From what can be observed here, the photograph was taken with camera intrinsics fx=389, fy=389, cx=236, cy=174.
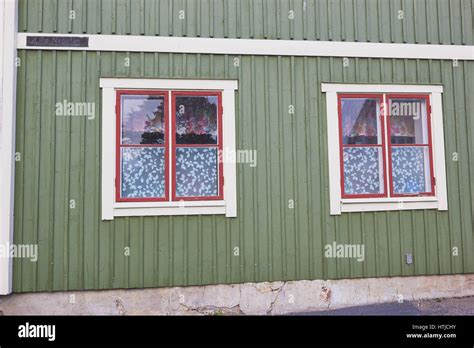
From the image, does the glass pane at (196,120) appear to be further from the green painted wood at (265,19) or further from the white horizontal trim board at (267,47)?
the green painted wood at (265,19)

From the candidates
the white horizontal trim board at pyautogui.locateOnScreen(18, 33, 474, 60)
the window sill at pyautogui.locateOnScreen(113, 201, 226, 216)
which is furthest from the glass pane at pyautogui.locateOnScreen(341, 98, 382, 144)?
the window sill at pyautogui.locateOnScreen(113, 201, 226, 216)

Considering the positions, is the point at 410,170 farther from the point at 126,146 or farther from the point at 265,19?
the point at 126,146

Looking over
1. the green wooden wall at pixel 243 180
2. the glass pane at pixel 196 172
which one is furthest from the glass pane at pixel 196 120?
the green wooden wall at pixel 243 180

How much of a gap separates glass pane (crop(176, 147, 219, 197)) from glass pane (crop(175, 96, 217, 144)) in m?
0.16

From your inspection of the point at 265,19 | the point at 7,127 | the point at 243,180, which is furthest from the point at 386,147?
the point at 7,127

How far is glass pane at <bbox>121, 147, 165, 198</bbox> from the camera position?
5785mm

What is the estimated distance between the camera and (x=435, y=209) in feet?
20.6

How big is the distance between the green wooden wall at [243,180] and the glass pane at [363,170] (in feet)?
1.31

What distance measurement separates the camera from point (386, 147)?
631 cm

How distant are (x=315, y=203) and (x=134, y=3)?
163 inches

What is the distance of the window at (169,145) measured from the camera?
5.73 meters

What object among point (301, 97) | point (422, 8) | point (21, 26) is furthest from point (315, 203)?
point (21, 26)

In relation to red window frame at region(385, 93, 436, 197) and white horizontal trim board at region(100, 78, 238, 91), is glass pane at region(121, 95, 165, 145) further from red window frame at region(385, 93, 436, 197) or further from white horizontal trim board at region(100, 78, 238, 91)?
red window frame at region(385, 93, 436, 197)
